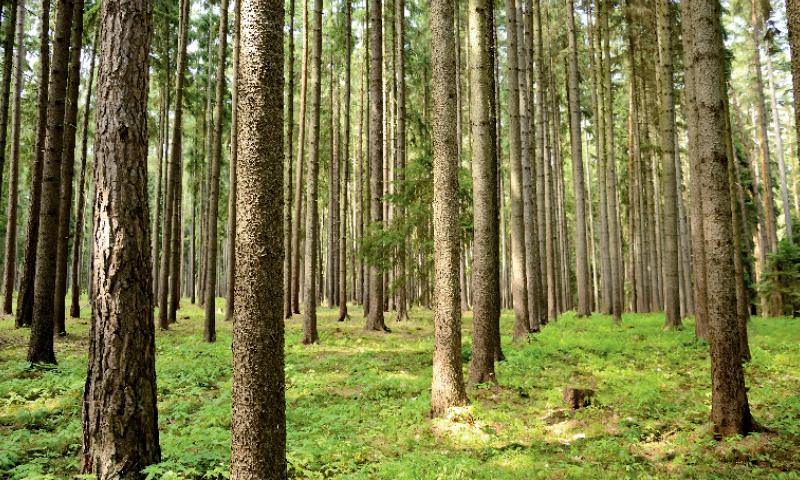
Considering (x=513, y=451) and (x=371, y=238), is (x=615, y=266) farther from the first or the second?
(x=513, y=451)

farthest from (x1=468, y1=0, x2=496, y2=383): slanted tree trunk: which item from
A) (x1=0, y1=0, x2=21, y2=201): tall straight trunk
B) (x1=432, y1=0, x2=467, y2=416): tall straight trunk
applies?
(x1=0, y1=0, x2=21, y2=201): tall straight trunk

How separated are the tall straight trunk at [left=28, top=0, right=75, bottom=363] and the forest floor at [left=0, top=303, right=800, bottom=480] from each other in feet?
1.83

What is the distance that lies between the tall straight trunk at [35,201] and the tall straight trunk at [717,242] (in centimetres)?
1345

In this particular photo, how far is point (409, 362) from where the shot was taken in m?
10.3

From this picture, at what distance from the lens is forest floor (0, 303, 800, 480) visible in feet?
16.8

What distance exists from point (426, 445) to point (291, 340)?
7639 millimetres

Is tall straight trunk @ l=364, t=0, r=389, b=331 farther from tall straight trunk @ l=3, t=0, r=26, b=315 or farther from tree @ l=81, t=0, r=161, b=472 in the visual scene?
tall straight trunk @ l=3, t=0, r=26, b=315

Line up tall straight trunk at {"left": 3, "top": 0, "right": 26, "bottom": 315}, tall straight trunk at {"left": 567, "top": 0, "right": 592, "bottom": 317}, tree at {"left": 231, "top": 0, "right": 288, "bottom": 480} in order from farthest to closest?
tall straight trunk at {"left": 567, "top": 0, "right": 592, "bottom": 317}
tall straight trunk at {"left": 3, "top": 0, "right": 26, "bottom": 315}
tree at {"left": 231, "top": 0, "right": 288, "bottom": 480}

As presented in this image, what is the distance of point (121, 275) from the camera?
4363 mm

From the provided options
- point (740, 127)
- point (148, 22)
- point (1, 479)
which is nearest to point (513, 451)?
point (1, 479)

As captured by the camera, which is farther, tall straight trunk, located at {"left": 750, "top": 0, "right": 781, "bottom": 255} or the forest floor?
tall straight trunk, located at {"left": 750, "top": 0, "right": 781, "bottom": 255}

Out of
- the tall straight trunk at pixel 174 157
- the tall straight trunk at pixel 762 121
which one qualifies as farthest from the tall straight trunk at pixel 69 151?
the tall straight trunk at pixel 762 121

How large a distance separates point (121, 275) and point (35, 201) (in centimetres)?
1032

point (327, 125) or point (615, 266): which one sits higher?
point (327, 125)
